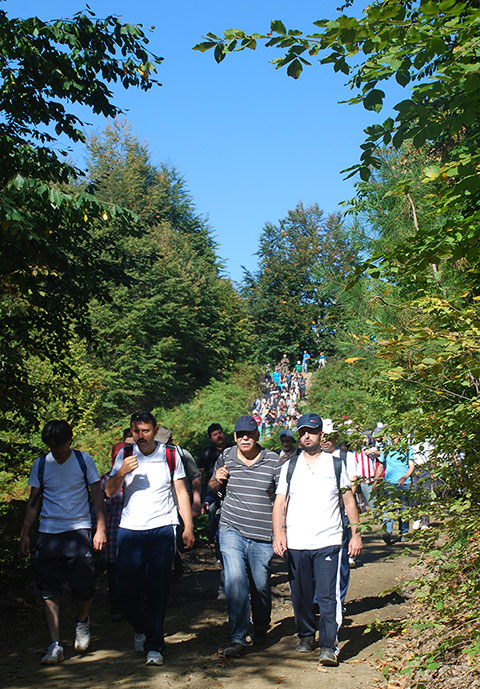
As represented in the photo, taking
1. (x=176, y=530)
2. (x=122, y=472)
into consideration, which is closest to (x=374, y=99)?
(x=122, y=472)

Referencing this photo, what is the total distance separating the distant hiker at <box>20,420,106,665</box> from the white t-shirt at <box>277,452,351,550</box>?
1614 millimetres

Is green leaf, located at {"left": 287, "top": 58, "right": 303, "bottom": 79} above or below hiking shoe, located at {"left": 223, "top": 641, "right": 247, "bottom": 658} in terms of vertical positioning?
above

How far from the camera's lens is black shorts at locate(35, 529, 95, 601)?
5.98m

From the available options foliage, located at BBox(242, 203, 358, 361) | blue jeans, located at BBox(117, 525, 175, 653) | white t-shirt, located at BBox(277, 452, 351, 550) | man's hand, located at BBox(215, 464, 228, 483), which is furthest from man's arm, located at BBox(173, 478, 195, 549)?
foliage, located at BBox(242, 203, 358, 361)

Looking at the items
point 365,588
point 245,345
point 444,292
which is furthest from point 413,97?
point 245,345

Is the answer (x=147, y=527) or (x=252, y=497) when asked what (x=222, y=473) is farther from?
(x=147, y=527)

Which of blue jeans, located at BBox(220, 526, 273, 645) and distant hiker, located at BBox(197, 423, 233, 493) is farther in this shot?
distant hiker, located at BBox(197, 423, 233, 493)

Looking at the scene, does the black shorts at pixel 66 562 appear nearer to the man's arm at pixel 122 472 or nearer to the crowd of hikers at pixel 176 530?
the crowd of hikers at pixel 176 530

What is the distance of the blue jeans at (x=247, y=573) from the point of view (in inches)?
238

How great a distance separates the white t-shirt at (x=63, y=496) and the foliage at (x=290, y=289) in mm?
45571

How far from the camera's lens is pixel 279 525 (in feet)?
20.0

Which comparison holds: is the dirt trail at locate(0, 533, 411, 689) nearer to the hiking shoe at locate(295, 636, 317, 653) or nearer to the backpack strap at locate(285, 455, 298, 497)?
the hiking shoe at locate(295, 636, 317, 653)

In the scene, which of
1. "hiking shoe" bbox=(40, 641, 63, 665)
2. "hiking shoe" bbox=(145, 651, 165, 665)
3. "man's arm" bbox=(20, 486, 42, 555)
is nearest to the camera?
"hiking shoe" bbox=(145, 651, 165, 665)

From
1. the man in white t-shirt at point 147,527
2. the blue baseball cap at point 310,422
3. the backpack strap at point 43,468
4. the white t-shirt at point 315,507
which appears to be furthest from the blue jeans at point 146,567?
the blue baseball cap at point 310,422
